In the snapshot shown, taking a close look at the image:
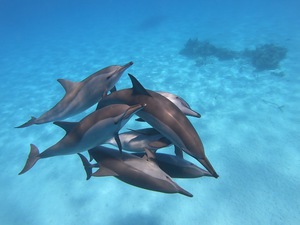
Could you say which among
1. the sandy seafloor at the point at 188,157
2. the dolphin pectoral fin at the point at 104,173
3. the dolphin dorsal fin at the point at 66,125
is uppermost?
the dolphin dorsal fin at the point at 66,125

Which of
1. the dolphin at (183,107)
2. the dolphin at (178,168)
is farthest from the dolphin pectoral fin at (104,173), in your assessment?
the dolphin at (183,107)

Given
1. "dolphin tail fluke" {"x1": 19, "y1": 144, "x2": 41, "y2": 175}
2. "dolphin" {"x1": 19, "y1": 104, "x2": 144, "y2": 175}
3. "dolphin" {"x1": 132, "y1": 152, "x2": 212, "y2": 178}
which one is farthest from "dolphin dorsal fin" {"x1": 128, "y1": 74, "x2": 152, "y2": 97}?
"dolphin tail fluke" {"x1": 19, "y1": 144, "x2": 41, "y2": 175}

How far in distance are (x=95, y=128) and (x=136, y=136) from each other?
0.67 meters

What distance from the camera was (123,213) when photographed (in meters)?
7.68

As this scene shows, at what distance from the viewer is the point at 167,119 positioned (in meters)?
2.61

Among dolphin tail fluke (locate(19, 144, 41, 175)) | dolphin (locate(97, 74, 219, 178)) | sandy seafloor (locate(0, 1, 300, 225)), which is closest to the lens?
dolphin (locate(97, 74, 219, 178))

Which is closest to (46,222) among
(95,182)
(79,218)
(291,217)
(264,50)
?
(79,218)

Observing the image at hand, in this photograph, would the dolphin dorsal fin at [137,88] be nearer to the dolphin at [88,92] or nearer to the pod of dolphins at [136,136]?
the pod of dolphins at [136,136]

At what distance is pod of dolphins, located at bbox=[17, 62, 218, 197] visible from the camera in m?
2.60

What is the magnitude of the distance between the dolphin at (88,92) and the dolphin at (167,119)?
0.50 m

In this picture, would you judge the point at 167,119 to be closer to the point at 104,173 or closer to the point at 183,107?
the point at 183,107

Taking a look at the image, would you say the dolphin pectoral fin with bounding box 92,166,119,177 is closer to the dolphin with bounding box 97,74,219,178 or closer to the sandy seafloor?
the dolphin with bounding box 97,74,219,178

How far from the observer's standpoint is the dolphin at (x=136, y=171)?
2.64 metres

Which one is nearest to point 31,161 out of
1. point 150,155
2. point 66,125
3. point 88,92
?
point 66,125
